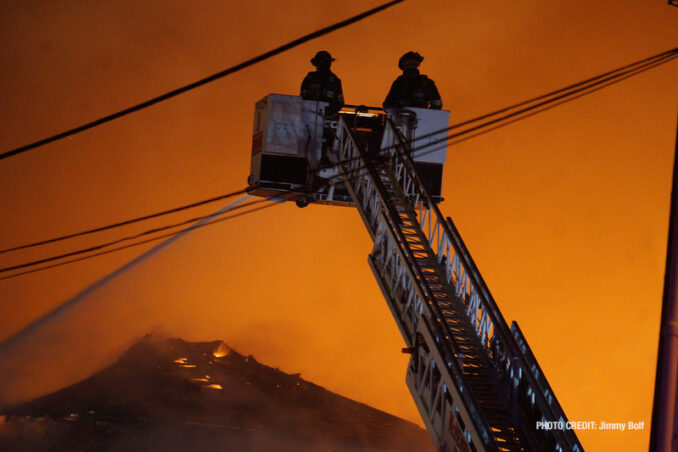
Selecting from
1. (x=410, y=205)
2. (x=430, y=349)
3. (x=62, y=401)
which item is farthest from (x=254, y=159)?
(x=62, y=401)

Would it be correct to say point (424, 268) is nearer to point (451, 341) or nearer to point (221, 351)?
point (451, 341)

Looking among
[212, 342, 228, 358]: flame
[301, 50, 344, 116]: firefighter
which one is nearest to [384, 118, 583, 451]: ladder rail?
[301, 50, 344, 116]: firefighter

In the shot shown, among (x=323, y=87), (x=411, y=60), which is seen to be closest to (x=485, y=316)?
(x=323, y=87)

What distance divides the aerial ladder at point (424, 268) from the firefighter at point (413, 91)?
1.53 feet

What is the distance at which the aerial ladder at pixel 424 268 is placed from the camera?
9539 mm

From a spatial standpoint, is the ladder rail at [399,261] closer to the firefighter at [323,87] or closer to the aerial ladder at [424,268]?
the aerial ladder at [424,268]

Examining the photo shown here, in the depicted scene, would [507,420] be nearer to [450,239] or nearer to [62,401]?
[450,239]

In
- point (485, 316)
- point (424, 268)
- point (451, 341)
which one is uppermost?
point (424, 268)

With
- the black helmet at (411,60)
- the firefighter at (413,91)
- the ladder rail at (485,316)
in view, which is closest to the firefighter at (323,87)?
the firefighter at (413,91)

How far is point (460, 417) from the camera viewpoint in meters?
9.34

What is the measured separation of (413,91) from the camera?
1456cm

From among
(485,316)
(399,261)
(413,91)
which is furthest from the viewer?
(413,91)

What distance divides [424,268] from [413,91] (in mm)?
4198

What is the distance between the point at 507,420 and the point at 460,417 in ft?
2.61
